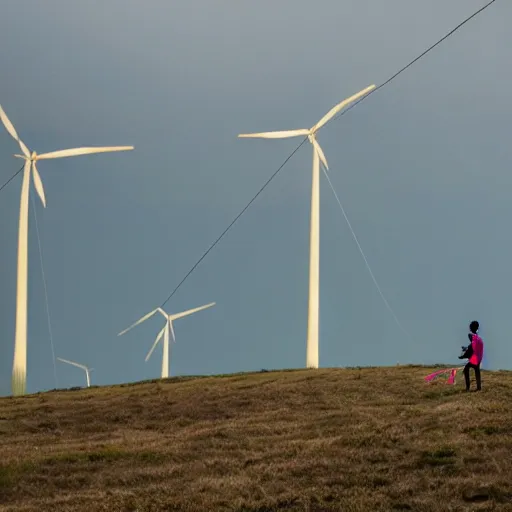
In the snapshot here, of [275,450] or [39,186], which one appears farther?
[39,186]

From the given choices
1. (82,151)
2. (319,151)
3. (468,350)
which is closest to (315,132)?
(319,151)

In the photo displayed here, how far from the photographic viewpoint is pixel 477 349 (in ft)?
115

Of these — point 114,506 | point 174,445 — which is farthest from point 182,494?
point 174,445

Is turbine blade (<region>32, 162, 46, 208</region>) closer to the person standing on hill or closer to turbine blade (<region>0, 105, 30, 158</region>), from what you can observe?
turbine blade (<region>0, 105, 30, 158</region>)

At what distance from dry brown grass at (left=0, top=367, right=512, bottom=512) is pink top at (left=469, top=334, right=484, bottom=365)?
1.72m

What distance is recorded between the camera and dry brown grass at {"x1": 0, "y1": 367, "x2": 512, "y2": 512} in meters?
21.0

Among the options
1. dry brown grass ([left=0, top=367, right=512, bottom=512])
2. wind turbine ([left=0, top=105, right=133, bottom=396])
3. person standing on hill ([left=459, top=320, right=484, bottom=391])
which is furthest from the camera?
wind turbine ([left=0, top=105, right=133, bottom=396])

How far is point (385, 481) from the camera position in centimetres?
2202

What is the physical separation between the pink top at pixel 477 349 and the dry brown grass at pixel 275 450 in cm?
172

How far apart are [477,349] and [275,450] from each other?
36.6 ft

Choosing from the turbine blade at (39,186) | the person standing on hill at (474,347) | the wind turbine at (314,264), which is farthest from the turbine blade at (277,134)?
the person standing on hill at (474,347)

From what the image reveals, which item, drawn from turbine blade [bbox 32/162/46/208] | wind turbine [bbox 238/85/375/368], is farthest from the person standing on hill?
turbine blade [bbox 32/162/46/208]

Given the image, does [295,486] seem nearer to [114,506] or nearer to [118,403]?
[114,506]

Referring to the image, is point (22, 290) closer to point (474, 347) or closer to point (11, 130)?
point (11, 130)
